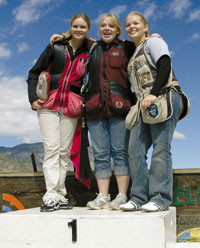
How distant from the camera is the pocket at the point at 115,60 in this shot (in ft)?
10.7

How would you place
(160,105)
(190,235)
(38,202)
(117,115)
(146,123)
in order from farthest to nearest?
1. (38,202)
2. (190,235)
3. (117,115)
4. (146,123)
5. (160,105)

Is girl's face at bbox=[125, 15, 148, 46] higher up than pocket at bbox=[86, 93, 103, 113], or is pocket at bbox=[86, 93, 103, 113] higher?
girl's face at bbox=[125, 15, 148, 46]

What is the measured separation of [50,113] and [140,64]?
1096 millimetres

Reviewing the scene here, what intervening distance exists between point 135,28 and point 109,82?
0.56m

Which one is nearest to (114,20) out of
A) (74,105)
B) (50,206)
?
(74,105)

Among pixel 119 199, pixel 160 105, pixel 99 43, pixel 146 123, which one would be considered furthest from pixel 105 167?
pixel 99 43

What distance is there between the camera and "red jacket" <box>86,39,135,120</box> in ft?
10.5

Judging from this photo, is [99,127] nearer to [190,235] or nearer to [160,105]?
[160,105]

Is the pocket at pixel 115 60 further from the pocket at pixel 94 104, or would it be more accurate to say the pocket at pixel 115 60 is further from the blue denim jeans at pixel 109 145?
the blue denim jeans at pixel 109 145

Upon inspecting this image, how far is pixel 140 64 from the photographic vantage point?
3029 mm

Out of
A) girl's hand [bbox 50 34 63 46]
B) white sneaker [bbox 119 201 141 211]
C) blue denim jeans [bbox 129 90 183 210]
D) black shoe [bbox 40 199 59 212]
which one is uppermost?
girl's hand [bbox 50 34 63 46]

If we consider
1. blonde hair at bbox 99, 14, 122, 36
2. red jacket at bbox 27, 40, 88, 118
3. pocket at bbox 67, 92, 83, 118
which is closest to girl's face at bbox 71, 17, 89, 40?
red jacket at bbox 27, 40, 88, 118

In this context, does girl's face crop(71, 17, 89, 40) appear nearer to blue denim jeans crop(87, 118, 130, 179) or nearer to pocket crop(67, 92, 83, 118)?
pocket crop(67, 92, 83, 118)

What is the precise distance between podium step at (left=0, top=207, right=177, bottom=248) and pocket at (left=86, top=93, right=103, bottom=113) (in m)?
1.01
